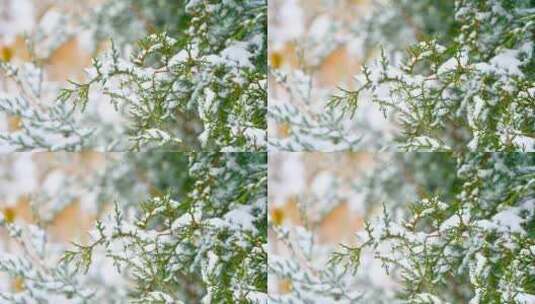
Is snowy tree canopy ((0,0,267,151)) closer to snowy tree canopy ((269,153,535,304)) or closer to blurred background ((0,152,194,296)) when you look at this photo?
blurred background ((0,152,194,296))

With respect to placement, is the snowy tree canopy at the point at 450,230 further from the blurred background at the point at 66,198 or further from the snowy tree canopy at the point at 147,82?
the blurred background at the point at 66,198

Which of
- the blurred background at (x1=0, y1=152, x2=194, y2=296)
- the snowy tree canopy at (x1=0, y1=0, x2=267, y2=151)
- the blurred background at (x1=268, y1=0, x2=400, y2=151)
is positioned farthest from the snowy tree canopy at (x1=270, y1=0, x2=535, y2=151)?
the blurred background at (x1=0, y1=152, x2=194, y2=296)

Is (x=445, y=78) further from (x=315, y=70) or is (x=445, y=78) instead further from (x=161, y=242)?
(x=161, y=242)

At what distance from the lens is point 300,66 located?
→ 2.71m

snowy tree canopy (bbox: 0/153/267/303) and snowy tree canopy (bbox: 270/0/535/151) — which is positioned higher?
snowy tree canopy (bbox: 270/0/535/151)

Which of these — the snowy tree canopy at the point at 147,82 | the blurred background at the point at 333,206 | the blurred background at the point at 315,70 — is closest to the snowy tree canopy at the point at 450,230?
the blurred background at the point at 333,206

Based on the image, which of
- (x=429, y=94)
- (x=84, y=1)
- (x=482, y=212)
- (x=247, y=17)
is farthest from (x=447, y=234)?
(x=84, y=1)

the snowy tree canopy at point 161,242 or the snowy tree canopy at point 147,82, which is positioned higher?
the snowy tree canopy at point 147,82

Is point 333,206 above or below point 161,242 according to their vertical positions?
above

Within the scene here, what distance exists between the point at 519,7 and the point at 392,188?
672mm

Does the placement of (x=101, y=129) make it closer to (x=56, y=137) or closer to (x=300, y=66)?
(x=56, y=137)

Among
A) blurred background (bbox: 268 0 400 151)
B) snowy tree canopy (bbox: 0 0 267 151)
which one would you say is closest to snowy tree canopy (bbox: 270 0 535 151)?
blurred background (bbox: 268 0 400 151)

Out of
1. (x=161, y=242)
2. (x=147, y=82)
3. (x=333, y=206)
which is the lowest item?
(x=161, y=242)

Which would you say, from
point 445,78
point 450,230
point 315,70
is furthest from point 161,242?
point 445,78
